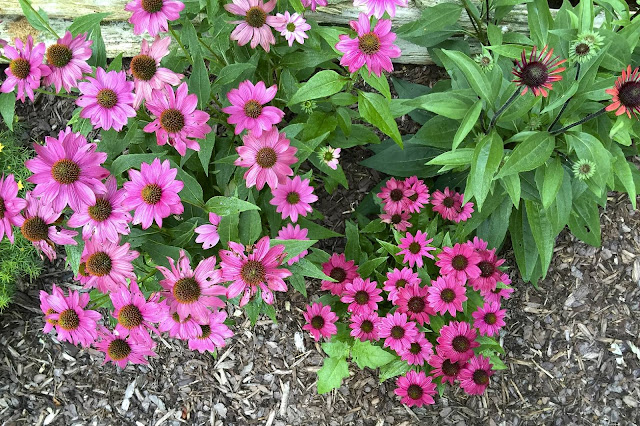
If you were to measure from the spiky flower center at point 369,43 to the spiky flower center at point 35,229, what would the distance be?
3.27 feet

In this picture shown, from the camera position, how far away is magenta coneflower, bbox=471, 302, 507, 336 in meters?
1.95

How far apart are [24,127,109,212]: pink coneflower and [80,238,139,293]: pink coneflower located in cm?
13

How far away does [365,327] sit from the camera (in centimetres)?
192

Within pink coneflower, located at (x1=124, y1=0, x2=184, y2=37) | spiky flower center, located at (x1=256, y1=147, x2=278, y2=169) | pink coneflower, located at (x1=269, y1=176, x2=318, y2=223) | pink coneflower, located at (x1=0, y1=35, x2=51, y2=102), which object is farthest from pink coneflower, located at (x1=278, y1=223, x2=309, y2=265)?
pink coneflower, located at (x1=0, y1=35, x2=51, y2=102)

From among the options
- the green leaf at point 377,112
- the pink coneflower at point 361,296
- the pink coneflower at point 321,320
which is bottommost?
the pink coneflower at point 321,320

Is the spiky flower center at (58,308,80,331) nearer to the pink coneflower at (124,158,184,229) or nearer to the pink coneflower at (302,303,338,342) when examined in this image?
the pink coneflower at (124,158,184,229)

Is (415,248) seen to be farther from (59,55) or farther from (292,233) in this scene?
(59,55)

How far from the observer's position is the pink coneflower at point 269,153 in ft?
5.08

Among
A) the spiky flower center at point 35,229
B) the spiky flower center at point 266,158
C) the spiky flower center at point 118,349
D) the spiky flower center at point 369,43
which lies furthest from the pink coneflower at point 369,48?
the spiky flower center at point 118,349

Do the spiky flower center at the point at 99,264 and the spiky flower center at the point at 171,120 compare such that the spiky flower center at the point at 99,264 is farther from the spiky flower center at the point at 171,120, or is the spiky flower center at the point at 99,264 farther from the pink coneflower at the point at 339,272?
the pink coneflower at the point at 339,272

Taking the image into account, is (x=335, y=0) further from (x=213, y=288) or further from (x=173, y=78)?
(x=213, y=288)

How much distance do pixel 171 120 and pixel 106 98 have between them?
0.18 m

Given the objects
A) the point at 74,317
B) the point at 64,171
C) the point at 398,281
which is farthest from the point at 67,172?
the point at 398,281

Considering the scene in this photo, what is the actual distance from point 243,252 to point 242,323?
1.09 m
